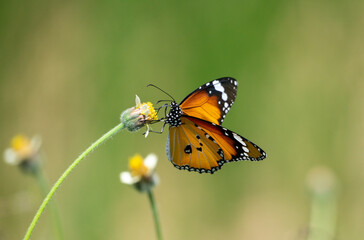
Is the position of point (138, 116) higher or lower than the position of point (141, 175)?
higher

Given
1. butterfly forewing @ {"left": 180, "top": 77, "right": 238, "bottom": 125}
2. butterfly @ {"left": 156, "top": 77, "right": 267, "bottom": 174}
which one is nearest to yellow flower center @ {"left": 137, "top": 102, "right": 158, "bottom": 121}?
butterfly @ {"left": 156, "top": 77, "right": 267, "bottom": 174}

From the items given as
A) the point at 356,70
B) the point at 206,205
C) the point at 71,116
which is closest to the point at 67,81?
the point at 71,116

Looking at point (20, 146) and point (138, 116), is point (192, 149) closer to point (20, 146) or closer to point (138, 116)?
point (138, 116)

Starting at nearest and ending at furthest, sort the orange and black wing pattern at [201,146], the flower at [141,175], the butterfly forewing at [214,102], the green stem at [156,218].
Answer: the green stem at [156,218] → the flower at [141,175] → the orange and black wing pattern at [201,146] → the butterfly forewing at [214,102]

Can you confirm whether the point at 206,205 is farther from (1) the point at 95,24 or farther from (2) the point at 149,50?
(1) the point at 95,24

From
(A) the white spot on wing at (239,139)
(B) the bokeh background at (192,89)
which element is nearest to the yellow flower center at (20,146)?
(A) the white spot on wing at (239,139)

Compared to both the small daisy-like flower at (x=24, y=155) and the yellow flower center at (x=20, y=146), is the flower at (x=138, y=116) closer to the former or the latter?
the small daisy-like flower at (x=24, y=155)

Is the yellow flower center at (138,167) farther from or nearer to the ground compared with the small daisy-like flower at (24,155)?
nearer to the ground

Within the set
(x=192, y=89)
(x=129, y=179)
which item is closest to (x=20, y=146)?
(x=129, y=179)
